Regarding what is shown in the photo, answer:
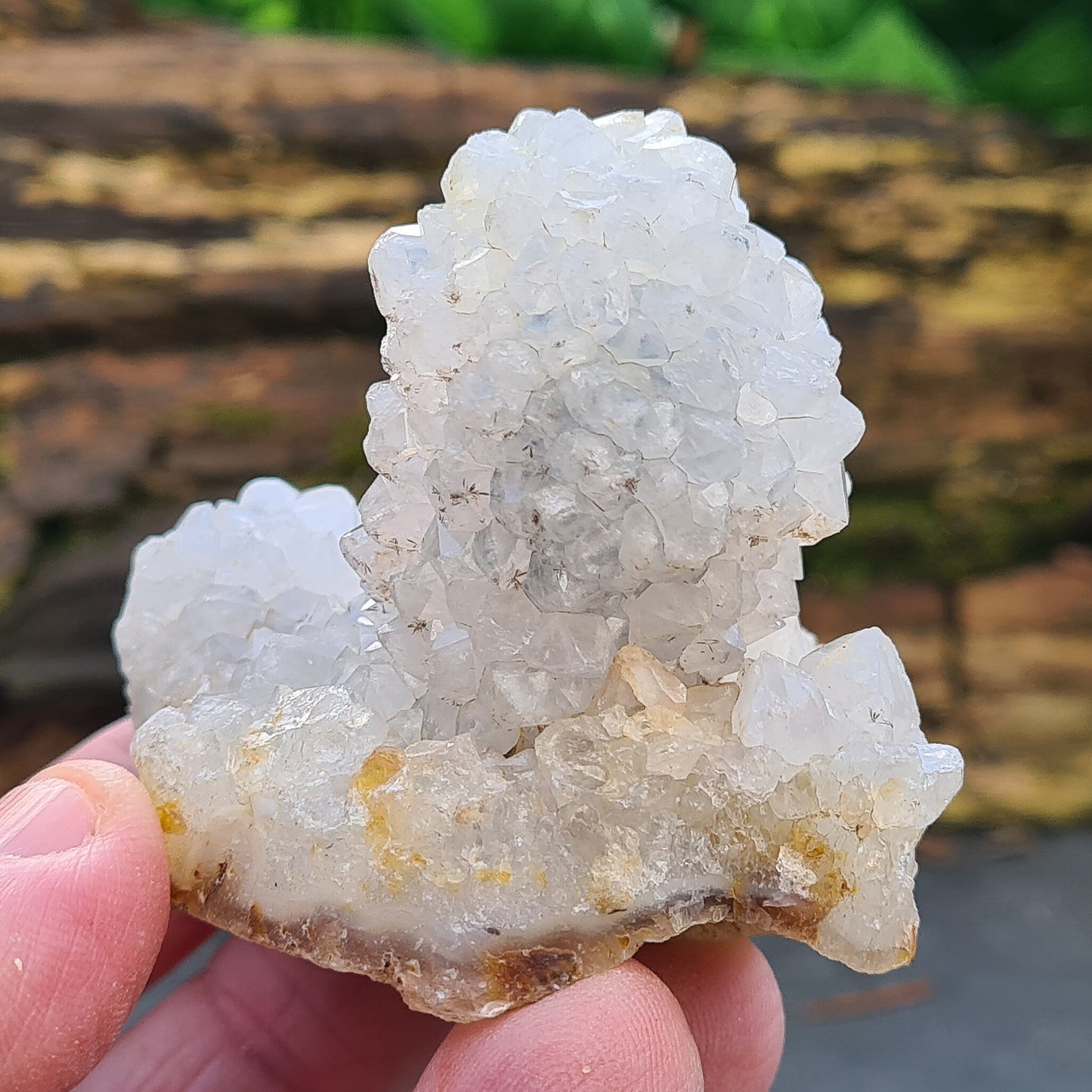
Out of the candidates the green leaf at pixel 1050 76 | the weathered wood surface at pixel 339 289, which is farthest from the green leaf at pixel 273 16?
the green leaf at pixel 1050 76

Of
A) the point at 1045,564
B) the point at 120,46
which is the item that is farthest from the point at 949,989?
the point at 120,46

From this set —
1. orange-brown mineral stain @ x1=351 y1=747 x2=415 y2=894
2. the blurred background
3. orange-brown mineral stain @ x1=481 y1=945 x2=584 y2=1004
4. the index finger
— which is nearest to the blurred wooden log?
the blurred background

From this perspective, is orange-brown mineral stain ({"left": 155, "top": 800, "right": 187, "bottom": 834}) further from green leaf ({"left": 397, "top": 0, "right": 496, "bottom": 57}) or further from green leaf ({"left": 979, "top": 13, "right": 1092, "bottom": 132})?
green leaf ({"left": 979, "top": 13, "right": 1092, "bottom": 132})

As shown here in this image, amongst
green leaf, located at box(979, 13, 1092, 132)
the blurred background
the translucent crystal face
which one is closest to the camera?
the translucent crystal face

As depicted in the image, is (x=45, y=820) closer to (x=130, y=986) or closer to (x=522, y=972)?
(x=130, y=986)

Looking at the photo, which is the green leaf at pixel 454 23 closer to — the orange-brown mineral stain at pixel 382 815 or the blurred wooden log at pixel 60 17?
the blurred wooden log at pixel 60 17

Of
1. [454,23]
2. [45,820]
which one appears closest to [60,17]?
[454,23]

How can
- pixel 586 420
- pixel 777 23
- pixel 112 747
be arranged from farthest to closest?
pixel 777 23, pixel 112 747, pixel 586 420
